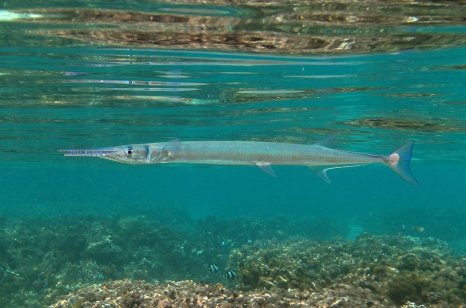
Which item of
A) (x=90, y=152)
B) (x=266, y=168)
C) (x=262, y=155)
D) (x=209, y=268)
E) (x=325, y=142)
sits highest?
(x=90, y=152)

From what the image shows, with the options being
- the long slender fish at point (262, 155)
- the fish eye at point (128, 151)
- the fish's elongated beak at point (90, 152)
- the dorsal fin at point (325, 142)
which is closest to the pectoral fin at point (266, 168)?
the long slender fish at point (262, 155)

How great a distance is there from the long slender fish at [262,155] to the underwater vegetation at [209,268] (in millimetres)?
2470

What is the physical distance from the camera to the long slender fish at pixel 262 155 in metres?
→ 7.73

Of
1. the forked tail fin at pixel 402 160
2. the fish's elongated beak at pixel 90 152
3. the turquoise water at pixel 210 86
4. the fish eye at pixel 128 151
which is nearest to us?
the fish's elongated beak at pixel 90 152

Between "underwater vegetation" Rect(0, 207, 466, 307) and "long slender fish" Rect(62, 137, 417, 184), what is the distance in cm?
247

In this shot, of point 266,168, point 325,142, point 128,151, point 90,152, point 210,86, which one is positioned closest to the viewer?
point 90,152

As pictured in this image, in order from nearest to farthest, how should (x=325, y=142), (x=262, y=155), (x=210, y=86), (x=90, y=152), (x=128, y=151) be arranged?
(x=90, y=152)
(x=128, y=151)
(x=262, y=155)
(x=325, y=142)
(x=210, y=86)

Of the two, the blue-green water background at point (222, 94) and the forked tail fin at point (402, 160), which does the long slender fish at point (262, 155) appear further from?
the blue-green water background at point (222, 94)

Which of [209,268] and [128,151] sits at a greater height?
[128,151]

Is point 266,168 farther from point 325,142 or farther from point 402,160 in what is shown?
point 402,160

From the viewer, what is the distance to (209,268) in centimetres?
1677

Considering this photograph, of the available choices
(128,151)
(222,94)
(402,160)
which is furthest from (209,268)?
(128,151)

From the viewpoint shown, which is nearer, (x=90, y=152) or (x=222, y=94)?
(x=90, y=152)

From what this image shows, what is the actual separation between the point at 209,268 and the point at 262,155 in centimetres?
981
